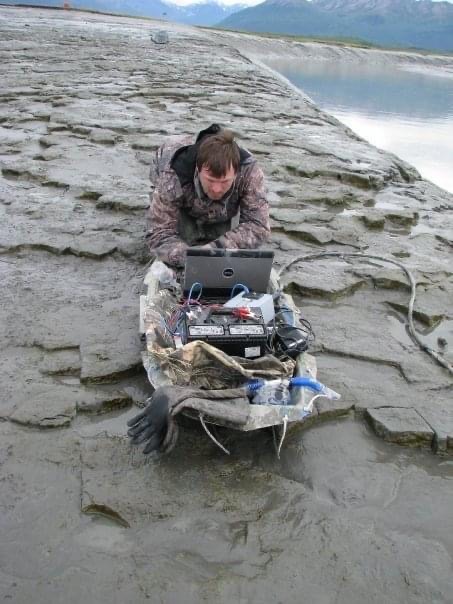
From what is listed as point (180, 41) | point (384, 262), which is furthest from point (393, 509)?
point (180, 41)

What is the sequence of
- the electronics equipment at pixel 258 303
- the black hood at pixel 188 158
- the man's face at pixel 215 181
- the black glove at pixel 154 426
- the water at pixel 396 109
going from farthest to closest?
the water at pixel 396 109 < the black hood at pixel 188 158 < the man's face at pixel 215 181 < the electronics equipment at pixel 258 303 < the black glove at pixel 154 426

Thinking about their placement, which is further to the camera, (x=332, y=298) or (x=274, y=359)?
(x=332, y=298)

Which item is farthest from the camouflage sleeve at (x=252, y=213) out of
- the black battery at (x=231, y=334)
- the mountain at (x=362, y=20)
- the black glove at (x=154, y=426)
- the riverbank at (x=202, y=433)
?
the mountain at (x=362, y=20)

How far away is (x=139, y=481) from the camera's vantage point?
2.71 meters

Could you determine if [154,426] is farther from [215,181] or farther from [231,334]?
[215,181]

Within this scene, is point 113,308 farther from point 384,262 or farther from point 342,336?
point 384,262

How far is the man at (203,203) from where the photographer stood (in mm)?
3793

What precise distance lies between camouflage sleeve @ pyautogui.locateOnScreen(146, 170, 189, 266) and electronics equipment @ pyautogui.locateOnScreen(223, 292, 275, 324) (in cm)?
70

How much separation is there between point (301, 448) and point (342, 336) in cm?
128

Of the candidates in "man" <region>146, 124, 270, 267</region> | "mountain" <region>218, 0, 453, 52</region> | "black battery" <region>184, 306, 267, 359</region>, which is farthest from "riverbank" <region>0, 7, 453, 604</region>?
"mountain" <region>218, 0, 453, 52</region>

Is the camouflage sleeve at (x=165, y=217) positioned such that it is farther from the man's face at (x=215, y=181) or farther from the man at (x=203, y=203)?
the man's face at (x=215, y=181)

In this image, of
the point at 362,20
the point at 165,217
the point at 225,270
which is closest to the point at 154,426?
the point at 225,270

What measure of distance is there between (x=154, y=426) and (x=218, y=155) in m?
1.70

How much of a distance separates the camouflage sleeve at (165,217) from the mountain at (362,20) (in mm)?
140021
